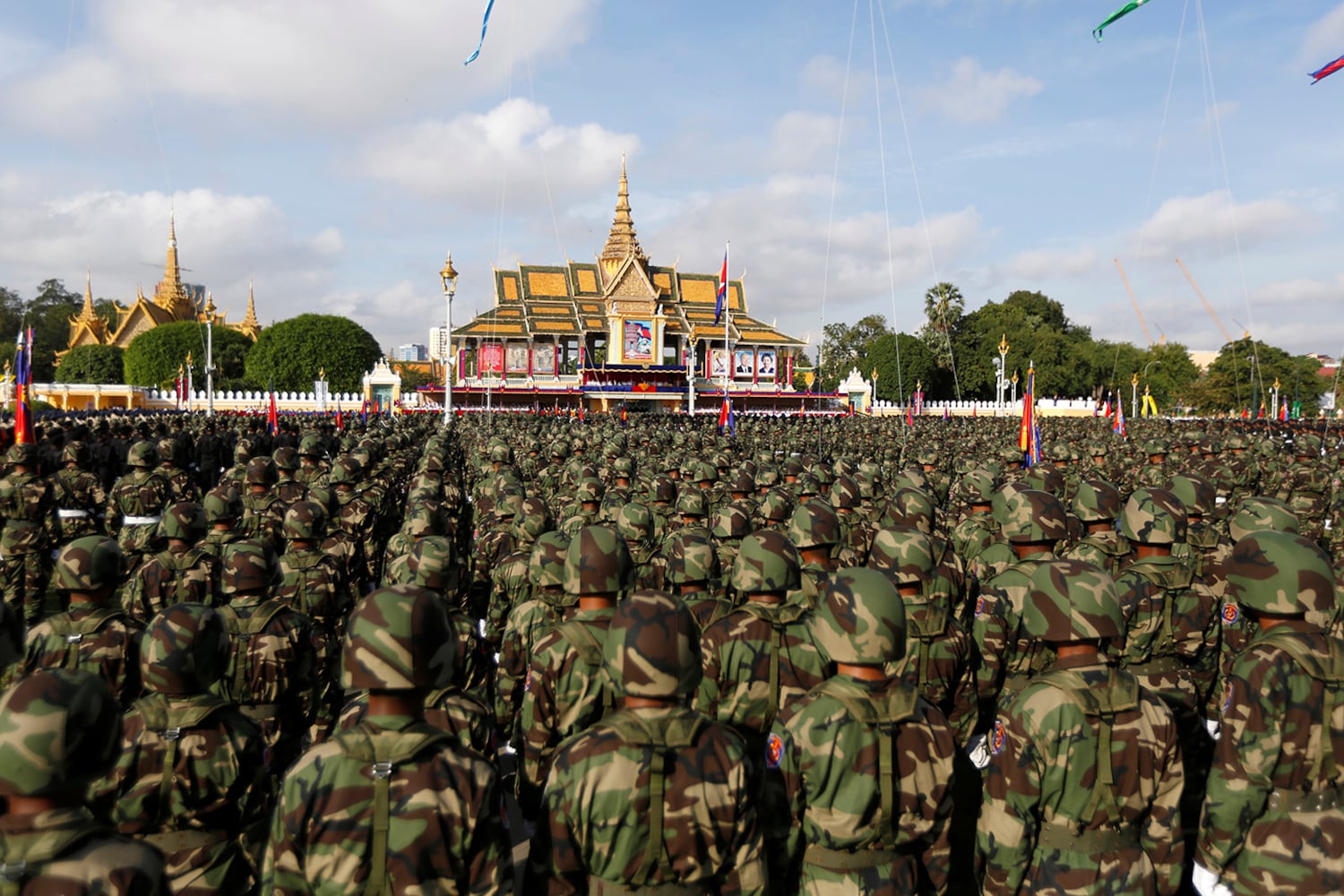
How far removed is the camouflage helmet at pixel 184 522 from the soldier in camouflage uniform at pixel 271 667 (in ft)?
5.04

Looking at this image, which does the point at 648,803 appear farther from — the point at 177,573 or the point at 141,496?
the point at 141,496

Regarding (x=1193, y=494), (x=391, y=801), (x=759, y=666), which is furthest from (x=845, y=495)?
(x=391, y=801)

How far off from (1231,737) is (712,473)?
7.70m

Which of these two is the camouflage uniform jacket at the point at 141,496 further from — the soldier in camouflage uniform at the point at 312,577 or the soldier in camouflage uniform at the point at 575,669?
the soldier in camouflage uniform at the point at 575,669

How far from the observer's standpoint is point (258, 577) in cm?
455

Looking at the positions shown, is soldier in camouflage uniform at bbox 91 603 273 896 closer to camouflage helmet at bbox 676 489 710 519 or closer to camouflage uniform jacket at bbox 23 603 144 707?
camouflage uniform jacket at bbox 23 603 144 707

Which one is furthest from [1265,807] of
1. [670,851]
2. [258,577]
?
[258,577]

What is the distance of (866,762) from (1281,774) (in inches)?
63.2

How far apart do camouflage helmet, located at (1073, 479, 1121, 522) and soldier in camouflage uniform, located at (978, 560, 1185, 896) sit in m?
3.61

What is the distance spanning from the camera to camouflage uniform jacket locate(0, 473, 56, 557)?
791 cm

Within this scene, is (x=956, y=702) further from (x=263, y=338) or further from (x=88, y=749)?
(x=263, y=338)

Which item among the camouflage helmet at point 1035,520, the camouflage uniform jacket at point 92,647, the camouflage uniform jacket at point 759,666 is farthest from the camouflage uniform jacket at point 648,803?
the camouflage helmet at point 1035,520

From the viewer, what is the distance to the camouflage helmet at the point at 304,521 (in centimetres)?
610


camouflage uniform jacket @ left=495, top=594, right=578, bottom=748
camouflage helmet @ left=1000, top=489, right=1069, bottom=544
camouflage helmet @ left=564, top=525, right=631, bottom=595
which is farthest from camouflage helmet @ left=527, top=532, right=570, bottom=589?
camouflage helmet @ left=1000, top=489, right=1069, bottom=544
